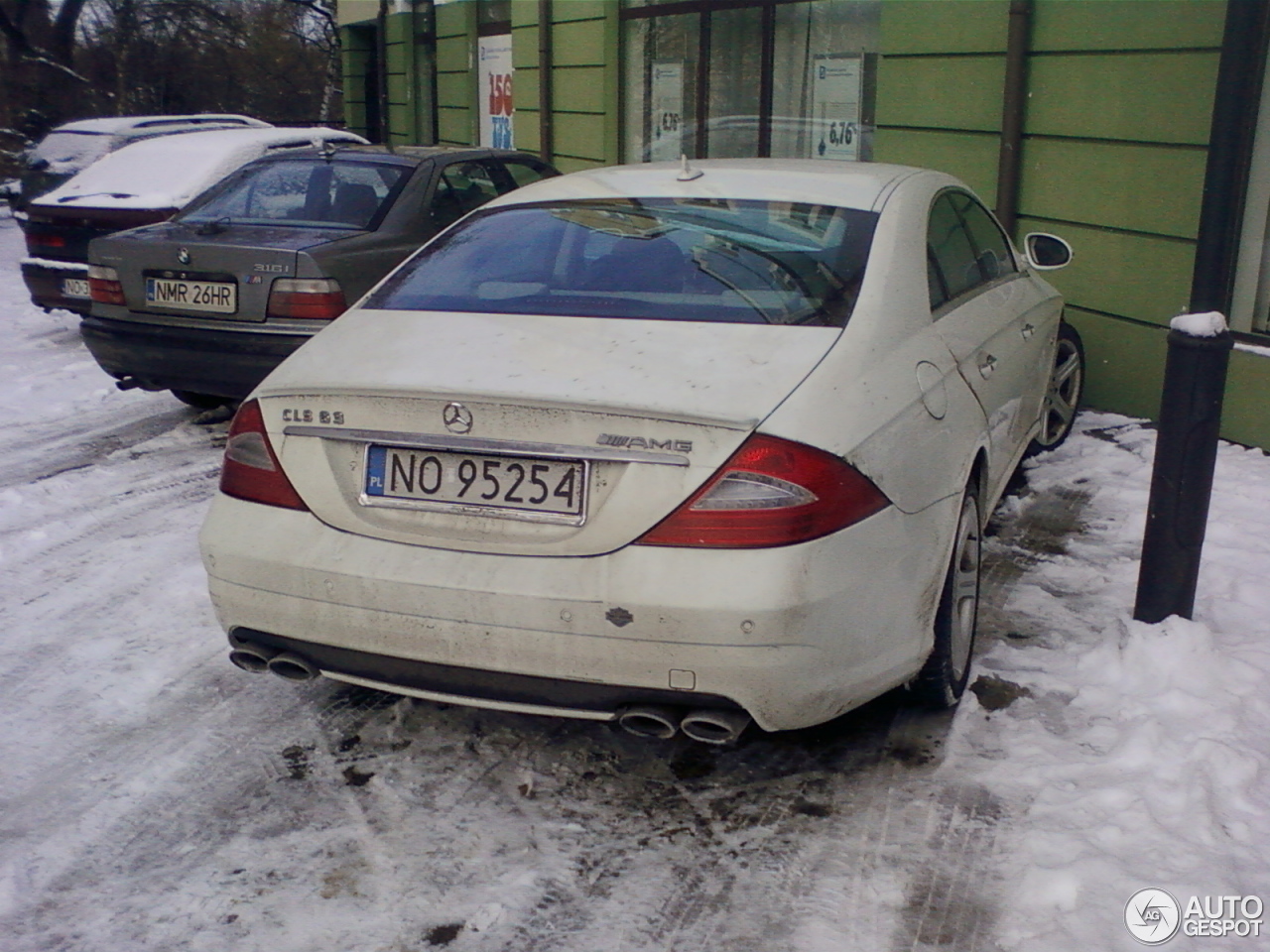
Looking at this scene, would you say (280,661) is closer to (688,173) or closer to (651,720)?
(651,720)

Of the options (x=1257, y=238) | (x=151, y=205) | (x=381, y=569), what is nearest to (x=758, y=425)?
(x=381, y=569)

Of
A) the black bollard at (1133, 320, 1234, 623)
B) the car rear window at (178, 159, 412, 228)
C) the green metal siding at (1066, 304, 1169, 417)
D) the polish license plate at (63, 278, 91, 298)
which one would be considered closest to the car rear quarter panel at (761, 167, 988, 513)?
the black bollard at (1133, 320, 1234, 623)

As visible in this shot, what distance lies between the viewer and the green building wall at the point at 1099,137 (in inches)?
257

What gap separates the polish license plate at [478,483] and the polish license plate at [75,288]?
6.56 metres

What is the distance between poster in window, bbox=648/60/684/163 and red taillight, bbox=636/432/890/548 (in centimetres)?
950

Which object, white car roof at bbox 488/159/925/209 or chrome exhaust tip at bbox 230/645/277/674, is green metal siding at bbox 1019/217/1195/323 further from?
chrome exhaust tip at bbox 230/645/277/674

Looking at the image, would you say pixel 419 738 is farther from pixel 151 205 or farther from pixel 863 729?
pixel 151 205

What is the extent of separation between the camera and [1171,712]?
3529 millimetres

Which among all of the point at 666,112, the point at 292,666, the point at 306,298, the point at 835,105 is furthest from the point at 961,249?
the point at 666,112

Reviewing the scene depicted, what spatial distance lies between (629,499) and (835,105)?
784cm

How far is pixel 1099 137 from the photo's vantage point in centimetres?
711

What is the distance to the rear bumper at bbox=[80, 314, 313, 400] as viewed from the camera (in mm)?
6027

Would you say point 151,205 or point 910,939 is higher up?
point 151,205

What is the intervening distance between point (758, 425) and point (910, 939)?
109cm
